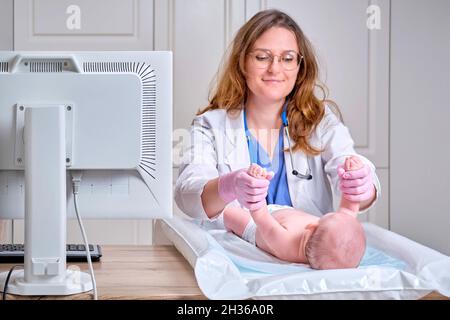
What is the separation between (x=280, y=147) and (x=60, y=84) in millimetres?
732

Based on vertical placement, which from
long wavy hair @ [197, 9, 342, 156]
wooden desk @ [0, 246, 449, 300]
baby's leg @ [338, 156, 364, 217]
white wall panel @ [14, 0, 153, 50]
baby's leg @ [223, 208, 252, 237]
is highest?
white wall panel @ [14, 0, 153, 50]

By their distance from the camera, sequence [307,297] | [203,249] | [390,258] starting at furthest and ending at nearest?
1. [390,258]
2. [203,249]
3. [307,297]

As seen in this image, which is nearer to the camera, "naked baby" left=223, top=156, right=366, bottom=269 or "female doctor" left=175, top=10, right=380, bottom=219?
"naked baby" left=223, top=156, right=366, bottom=269

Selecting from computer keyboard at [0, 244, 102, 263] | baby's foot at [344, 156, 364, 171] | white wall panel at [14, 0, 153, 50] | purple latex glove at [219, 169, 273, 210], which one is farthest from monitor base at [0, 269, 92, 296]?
white wall panel at [14, 0, 153, 50]

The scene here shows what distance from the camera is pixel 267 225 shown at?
122 centimetres

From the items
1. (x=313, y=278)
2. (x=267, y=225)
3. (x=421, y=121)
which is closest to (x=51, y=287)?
(x=313, y=278)

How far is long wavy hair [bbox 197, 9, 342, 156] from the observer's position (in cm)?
160

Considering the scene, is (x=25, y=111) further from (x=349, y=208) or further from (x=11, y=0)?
(x=11, y=0)

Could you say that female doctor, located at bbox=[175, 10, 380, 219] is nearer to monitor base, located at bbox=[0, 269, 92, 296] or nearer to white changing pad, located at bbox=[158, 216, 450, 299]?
white changing pad, located at bbox=[158, 216, 450, 299]

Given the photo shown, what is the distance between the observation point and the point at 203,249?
1.01 metres

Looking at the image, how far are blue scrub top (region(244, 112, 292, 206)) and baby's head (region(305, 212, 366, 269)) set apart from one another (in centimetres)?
34

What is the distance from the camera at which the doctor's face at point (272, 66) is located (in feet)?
5.22

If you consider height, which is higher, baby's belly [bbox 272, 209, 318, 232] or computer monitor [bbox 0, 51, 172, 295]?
computer monitor [bbox 0, 51, 172, 295]
